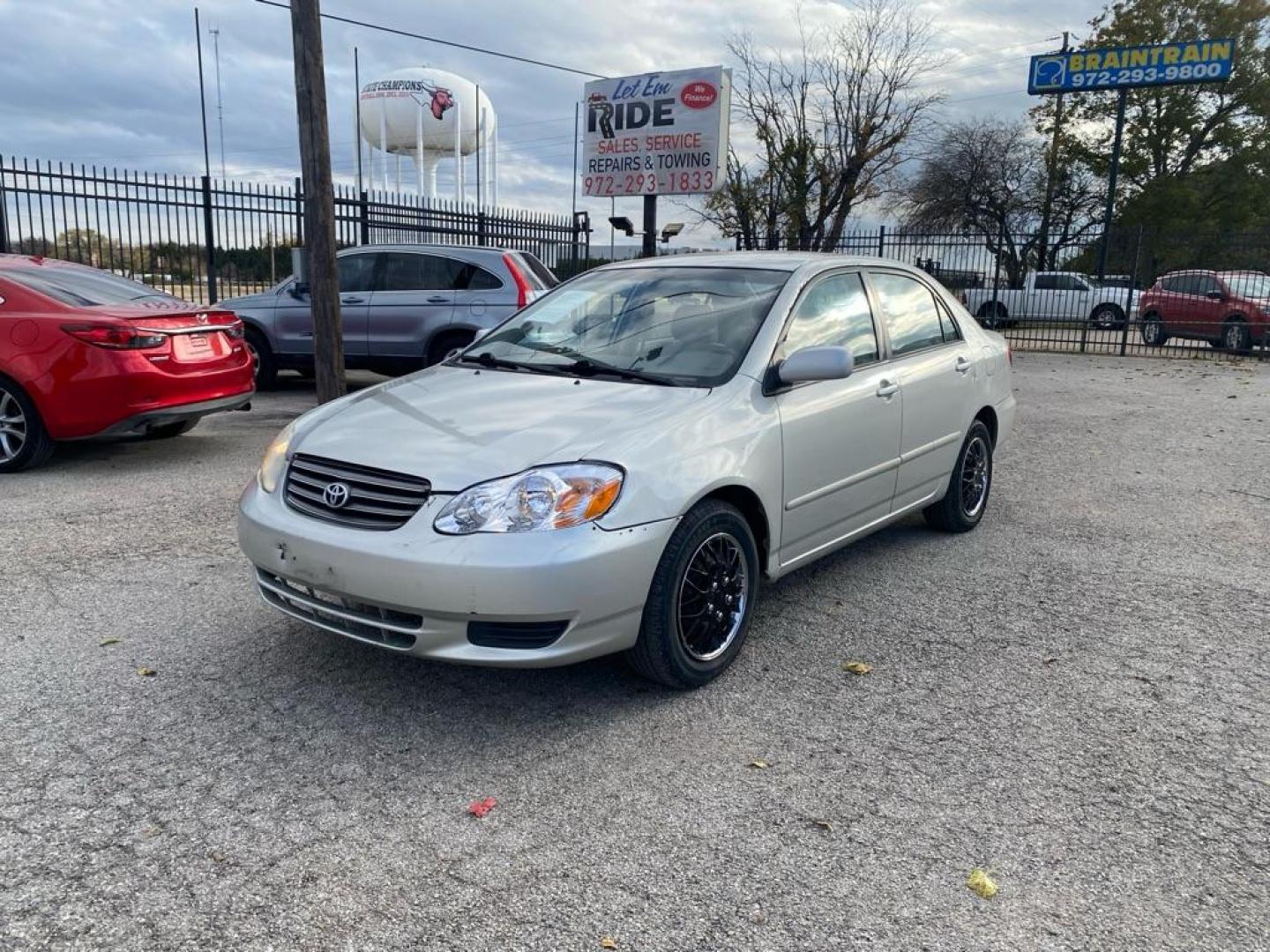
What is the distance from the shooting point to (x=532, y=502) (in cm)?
312

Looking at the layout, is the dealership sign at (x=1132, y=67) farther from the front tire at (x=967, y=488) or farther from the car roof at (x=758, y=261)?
the car roof at (x=758, y=261)

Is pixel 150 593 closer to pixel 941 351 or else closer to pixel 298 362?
pixel 941 351

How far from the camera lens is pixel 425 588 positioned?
3.05m

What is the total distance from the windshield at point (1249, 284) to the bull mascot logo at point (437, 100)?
27.6 m

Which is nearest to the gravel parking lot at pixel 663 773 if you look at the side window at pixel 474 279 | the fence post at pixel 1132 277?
the side window at pixel 474 279

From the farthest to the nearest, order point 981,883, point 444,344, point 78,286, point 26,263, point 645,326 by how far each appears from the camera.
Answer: point 444,344 < point 26,263 < point 78,286 < point 645,326 < point 981,883

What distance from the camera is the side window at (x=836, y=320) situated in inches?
167

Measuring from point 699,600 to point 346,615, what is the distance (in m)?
1.24

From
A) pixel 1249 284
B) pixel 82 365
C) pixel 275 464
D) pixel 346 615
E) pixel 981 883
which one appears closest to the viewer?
pixel 981 883

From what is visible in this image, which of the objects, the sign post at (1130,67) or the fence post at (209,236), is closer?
the fence post at (209,236)

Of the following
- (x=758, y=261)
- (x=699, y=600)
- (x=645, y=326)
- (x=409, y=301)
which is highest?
(x=758, y=261)

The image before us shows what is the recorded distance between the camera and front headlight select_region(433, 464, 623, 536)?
3.09 meters

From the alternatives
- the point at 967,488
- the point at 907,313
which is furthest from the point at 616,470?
the point at 967,488

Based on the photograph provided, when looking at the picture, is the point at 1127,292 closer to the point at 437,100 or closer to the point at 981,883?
the point at 981,883
